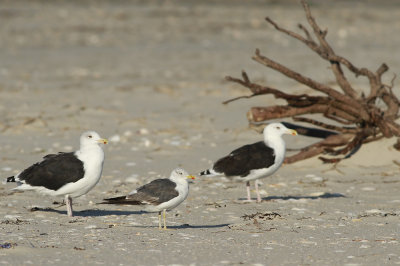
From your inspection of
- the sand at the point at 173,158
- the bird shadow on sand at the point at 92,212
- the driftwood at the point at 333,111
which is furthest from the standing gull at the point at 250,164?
the driftwood at the point at 333,111

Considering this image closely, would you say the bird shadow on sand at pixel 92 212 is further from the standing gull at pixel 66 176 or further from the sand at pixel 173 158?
the standing gull at pixel 66 176

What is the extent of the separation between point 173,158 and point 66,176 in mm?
4082

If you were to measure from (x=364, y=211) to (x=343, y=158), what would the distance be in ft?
10.2

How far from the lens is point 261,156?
10.7 m

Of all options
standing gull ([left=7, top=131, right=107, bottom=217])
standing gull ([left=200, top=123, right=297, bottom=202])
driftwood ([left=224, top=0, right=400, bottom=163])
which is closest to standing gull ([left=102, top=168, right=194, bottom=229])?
standing gull ([left=7, top=131, right=107, bottom=217])

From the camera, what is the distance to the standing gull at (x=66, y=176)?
9.41 metres

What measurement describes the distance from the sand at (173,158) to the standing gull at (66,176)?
31 centimetres

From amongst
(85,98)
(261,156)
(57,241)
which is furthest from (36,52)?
(57,241)

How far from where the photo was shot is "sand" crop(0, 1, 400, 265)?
7.55 m

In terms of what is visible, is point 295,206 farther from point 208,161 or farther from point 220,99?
point 220,99

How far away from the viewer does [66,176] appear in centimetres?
941

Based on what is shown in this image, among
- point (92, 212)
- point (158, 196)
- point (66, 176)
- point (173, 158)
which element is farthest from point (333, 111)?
point (66, 176)

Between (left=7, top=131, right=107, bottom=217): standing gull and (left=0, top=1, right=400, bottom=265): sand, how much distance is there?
309 mm

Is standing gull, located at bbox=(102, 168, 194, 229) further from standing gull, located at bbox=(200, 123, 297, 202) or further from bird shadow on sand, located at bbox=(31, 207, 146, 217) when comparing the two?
standing gull, located at bbox=(200, 123, 297, 202)
